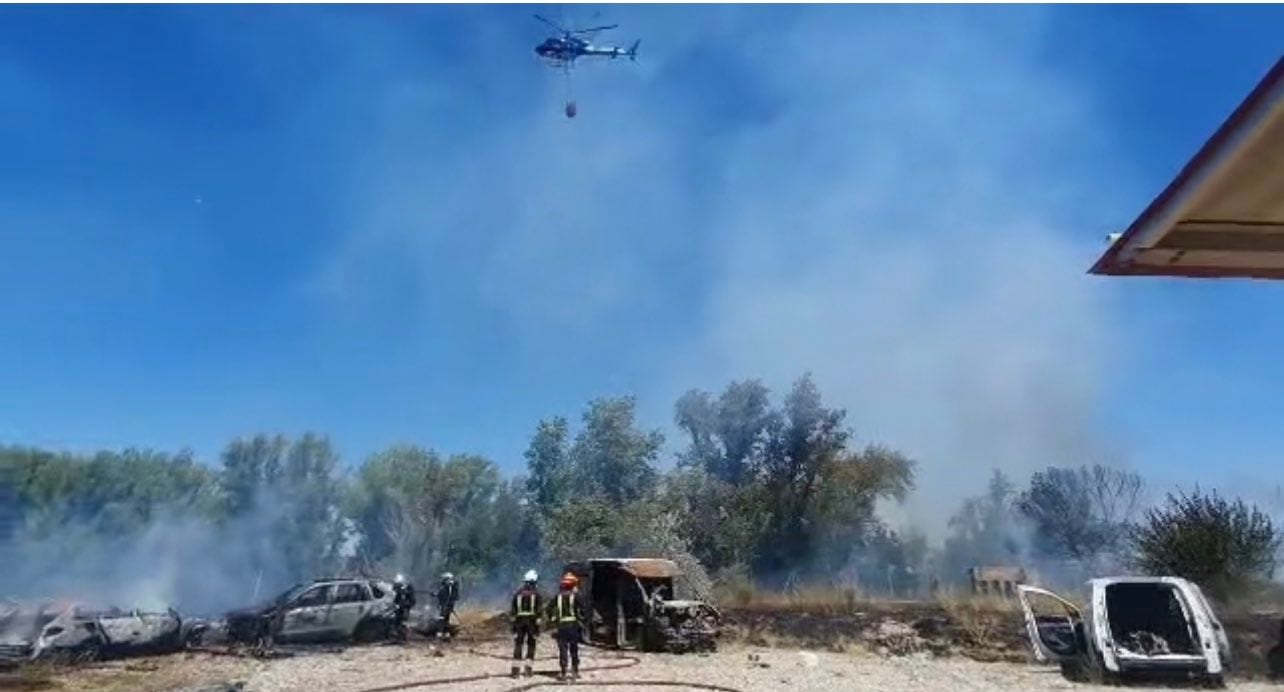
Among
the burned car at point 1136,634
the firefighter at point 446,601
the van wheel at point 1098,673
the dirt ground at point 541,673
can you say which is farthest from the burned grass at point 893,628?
the firefighter at point 446,601

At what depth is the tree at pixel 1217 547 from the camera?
22.7m

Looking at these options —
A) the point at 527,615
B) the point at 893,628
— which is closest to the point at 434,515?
the point at 893,628

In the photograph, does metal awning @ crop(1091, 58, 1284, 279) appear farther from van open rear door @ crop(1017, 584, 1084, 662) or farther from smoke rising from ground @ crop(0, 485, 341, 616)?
smoke rising from ground @ crop(0, 485, 341, 616)

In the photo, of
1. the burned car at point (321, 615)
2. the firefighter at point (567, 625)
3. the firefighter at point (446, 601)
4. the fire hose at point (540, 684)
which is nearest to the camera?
the fire hose at point (540, 684)

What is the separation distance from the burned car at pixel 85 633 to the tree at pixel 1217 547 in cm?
2138

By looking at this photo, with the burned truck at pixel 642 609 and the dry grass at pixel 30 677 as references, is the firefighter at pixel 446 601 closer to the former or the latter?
the burned truck at pixel 642 609

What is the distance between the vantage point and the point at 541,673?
1630 centimetres

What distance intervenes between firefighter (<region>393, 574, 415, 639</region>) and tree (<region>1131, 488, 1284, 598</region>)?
17.2 meters

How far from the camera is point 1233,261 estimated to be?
3205 millimetres

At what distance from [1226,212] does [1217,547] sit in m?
23.3

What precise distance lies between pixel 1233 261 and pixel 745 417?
5025 centimetres

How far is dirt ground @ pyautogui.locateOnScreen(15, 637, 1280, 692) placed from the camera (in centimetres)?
Answer: 1476

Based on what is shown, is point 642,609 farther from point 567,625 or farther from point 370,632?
point 370,632

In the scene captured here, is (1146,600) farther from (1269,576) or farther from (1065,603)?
(1269,576)
